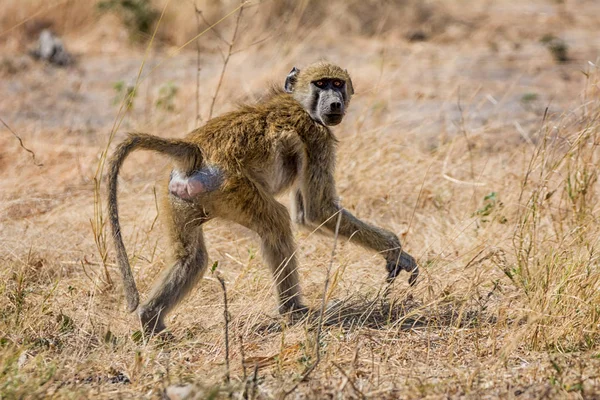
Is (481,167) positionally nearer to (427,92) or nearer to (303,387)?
(427,92)

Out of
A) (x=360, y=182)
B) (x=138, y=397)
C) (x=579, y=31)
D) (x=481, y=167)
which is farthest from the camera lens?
(x=579, y=31)

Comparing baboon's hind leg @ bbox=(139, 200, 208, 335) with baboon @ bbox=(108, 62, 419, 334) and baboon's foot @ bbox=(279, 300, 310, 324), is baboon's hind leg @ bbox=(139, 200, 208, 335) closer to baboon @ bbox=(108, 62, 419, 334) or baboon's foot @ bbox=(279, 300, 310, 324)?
baboon @ bbox=(108, 62, 419, 334)

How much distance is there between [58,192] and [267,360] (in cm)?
348

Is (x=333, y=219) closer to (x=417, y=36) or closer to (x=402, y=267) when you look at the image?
(x=402, y=267)

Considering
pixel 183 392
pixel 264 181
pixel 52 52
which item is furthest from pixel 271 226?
pixel 52 52

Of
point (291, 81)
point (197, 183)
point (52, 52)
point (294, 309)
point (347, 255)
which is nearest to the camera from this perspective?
point (197, 183)

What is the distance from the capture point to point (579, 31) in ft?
46.4

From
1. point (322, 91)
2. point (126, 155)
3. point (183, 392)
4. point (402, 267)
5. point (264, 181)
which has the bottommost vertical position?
point (183, 392)

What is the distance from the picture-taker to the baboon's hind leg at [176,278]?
14.9 feet

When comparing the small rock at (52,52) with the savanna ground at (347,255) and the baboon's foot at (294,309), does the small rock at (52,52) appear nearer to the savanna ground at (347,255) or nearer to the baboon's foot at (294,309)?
the savanna ground at (347,255)

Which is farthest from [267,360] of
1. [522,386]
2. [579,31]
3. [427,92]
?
[579,31]

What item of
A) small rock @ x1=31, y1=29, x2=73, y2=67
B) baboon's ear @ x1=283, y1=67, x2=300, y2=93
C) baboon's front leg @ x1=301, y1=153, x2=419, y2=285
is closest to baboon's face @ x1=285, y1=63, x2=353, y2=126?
baboon's ear @ x1=283, y1=67, x2=300, y2=93

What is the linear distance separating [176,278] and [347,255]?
1.36m

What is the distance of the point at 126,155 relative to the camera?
14.7ft
